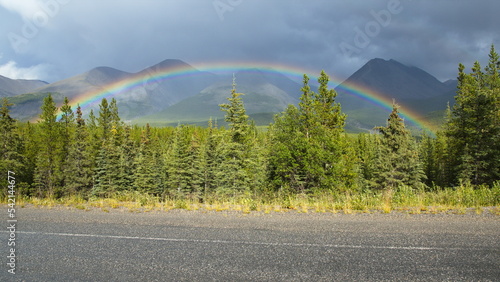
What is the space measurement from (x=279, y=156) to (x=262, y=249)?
1919 centimetres

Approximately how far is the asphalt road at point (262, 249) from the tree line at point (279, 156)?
10564 mm

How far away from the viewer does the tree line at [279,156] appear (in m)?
25.3

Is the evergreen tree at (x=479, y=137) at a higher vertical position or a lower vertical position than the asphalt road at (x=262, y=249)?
higher

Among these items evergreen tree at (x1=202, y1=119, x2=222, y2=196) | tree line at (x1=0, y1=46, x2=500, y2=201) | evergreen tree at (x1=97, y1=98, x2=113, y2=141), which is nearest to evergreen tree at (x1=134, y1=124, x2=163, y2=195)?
tree line at (x1=0, y1=46, x2=500, y2=201)

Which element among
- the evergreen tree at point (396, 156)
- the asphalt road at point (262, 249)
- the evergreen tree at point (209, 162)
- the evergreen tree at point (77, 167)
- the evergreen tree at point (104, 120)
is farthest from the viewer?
the evergreen tree at point (104, 120)

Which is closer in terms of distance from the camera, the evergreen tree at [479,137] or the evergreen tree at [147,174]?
the evergreen tree at [479,137]

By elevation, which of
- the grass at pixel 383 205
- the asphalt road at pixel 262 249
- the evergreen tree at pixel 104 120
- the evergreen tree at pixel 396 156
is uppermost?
the evergreen tree at pixel 104 120

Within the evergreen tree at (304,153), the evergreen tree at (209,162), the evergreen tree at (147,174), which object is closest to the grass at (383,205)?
the evergreen tree at (304,153)

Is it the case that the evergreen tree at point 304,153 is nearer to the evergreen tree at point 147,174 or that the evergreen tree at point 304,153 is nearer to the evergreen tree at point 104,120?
the evergreen tree at point 147,174

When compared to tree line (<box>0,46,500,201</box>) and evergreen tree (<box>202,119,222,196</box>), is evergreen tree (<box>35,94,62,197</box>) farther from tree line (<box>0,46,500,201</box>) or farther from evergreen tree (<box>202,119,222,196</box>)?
evergreen tree (<box>202,119,222,196</box>)

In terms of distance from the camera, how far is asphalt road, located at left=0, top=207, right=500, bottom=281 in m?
4.55

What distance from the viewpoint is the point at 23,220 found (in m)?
9.35

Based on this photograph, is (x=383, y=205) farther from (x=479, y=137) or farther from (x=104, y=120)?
(x=104, y=120)

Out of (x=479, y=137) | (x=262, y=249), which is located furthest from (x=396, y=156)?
(x=262, y=249)
